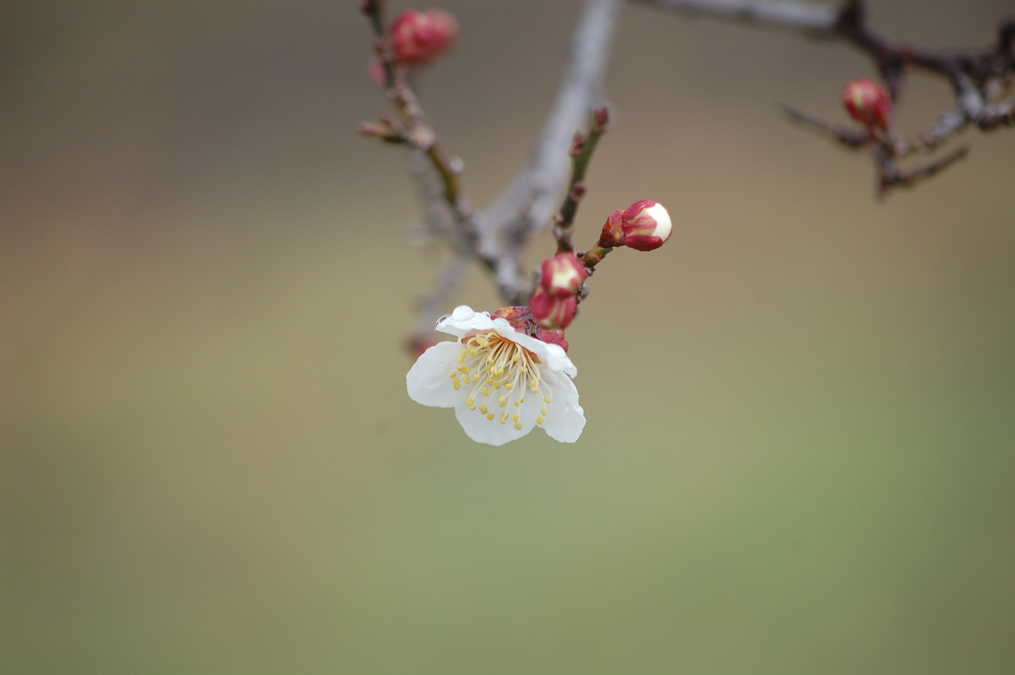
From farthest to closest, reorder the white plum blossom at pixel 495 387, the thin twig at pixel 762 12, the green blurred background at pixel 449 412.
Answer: the green blurred background at pixel 449 412
the thin twig at pixel 762 12
the white plum blossom at pixel 495 387

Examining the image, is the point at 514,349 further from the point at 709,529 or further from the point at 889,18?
the point at 889,18

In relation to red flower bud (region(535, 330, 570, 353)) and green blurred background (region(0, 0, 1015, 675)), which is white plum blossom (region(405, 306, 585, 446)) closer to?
red flower bud (region(535, 330, 570, 353))

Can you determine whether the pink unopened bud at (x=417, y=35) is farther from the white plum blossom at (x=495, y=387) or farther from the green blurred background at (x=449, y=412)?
the green blurred background at (x=449, y=412)

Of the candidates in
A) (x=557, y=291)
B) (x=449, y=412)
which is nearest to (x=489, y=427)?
(x=557, y=291)

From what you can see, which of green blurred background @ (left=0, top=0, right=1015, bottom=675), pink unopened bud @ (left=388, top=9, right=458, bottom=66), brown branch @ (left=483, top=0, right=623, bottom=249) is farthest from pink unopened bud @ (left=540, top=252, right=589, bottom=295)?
green blurred background @ (left=0, top=0, right=1015, bottom=675)

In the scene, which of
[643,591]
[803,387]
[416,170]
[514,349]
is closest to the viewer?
[514,349]

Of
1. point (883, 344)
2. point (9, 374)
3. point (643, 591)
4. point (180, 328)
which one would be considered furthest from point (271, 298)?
point (883, 344)

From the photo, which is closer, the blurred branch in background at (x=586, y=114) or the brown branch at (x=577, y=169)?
the brown branch at (x=577, y=169)

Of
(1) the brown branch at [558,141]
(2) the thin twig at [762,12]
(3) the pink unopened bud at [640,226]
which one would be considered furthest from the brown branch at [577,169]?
(2) the thin twig at [762,12]
